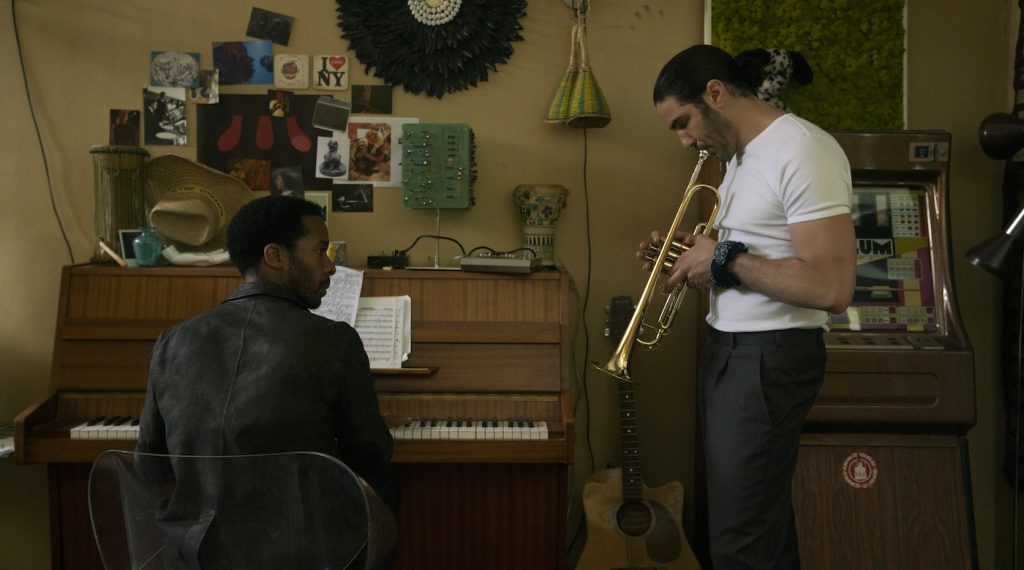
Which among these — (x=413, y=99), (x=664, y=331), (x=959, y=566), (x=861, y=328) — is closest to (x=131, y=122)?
(x=413, y=99)

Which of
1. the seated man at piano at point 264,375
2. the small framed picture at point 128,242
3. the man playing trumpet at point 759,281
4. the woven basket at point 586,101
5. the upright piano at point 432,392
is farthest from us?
the woven basket at point 586,101

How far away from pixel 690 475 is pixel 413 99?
1816mm

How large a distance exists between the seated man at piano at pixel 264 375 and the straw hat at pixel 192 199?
3.77 ft

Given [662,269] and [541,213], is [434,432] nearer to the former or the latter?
[662,269]

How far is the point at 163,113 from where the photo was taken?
2959 mm

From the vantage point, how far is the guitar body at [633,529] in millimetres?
2625

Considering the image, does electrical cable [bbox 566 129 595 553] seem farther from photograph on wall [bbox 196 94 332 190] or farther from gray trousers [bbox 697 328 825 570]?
gray trousers [bbox 697 328 825 570]

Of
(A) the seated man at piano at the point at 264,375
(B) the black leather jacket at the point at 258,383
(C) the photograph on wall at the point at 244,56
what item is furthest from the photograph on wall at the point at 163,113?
(B) the black leather jacket at the point at 258,383

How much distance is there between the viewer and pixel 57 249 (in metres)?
2.96

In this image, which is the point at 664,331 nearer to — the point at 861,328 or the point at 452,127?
the point at 861,328

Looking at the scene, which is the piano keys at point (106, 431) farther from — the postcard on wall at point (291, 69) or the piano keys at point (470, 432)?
the postcard on wall at point (291, 69)

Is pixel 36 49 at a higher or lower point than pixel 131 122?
A: higher

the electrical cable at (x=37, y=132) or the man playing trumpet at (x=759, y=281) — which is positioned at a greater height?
the electrical cable at (x=37, y=132)

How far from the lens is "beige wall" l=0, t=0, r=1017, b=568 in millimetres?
2951
